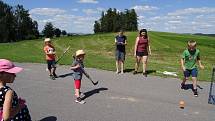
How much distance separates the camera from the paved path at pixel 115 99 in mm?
8258

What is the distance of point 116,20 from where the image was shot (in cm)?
13838

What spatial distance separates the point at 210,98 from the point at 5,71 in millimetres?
6910

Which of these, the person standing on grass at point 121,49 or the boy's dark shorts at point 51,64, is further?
the person standing on grass at point 121,49

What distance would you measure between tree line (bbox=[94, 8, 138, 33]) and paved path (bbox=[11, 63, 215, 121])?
409ft

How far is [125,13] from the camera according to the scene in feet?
469

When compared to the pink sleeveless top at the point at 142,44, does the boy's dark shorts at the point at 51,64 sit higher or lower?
lower

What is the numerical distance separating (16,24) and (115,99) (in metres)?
119

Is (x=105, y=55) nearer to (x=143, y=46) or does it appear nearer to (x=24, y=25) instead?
(x=143, y=46)

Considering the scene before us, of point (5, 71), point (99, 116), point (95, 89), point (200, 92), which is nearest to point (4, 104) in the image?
point (5, 71)

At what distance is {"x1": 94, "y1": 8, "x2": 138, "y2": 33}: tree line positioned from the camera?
138500mm

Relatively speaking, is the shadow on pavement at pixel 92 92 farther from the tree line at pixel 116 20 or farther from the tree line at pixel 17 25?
the tree line at pixel 116 20

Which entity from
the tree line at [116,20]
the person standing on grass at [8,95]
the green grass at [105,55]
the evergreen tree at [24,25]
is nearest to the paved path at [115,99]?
the green grass at [105,55]

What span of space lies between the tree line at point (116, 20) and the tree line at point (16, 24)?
24753 mm

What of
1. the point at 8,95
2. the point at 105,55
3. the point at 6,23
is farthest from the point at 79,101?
the point at 6,23
